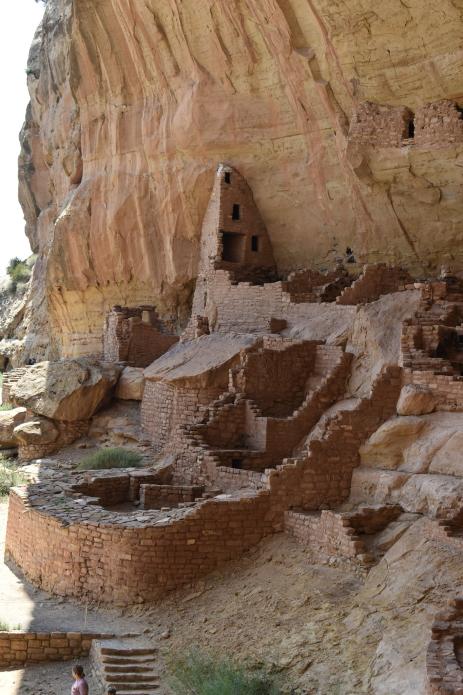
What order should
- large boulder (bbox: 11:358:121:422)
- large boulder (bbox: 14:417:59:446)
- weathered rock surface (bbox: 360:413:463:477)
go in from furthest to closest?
1. large boulder (bbox: 11:358:121:422)
2. large boulder (bbox: 14:417:59:446)
3. weathered rock surface (bbox: 360:413:463:477)

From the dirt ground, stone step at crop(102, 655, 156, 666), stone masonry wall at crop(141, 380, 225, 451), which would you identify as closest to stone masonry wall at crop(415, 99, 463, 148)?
stone masonry wall at crop(141, 380, 225, 451)

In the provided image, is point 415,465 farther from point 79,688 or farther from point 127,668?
point 79,688

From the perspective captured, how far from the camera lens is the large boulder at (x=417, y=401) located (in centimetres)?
1088

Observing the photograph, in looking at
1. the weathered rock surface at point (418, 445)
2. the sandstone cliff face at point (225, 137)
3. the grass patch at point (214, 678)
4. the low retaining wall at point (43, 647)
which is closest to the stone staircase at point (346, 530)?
the weathered rock surface at point (418, 445)

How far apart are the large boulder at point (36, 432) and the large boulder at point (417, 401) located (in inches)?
309

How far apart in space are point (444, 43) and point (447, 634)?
30.9 feet

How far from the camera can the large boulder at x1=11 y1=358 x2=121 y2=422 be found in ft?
54.7

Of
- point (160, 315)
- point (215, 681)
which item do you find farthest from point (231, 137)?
point (215, 681)

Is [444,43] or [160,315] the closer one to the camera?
[444,43]

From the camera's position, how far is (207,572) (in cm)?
1027

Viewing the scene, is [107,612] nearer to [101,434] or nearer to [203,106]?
[101,434]

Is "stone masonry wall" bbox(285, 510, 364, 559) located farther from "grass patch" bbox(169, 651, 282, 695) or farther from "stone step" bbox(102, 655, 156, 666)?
"stone step" bbox(102, 655, 156, 666)

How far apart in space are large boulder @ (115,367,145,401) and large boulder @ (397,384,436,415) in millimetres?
6556

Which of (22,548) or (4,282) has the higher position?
(4,282)
